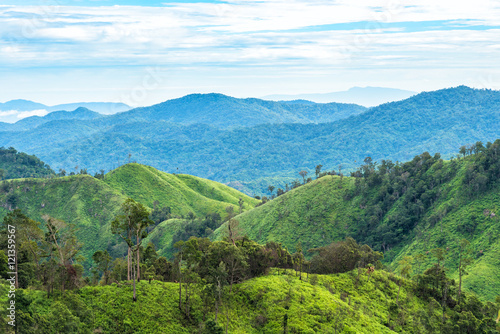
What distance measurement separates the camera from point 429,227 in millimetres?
161000

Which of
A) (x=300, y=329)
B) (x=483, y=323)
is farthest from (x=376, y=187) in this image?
(x=300, y=329)

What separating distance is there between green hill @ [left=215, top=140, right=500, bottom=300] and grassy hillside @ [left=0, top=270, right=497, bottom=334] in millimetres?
51489

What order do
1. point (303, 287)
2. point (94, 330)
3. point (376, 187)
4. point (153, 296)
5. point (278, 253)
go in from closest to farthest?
1. point (94, 330)
2. point (153, 296)
3. point (303, 287)
4. point (278, 253)
5. point (376, 187)

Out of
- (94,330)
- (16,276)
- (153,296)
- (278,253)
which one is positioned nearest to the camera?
(94,330)

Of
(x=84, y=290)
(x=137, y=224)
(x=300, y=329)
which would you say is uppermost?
(x=137, y=224)

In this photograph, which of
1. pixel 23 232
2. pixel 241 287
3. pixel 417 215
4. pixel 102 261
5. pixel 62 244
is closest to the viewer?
pixel 23 232

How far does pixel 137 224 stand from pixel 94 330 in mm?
15283

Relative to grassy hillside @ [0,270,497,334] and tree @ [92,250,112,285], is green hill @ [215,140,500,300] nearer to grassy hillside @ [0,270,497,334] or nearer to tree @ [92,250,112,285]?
grassy hillside @ [0,270,497,334]

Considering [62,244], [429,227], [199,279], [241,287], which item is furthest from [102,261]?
[429,227]

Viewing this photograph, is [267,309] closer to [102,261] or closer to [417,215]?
[102,261]

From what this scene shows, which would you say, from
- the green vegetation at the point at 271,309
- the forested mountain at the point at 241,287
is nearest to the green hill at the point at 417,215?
the forested mountain at the point at 241,287

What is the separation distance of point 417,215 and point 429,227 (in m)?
14.9

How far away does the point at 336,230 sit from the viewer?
601 feet

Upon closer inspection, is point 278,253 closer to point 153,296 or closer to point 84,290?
point 153,296
